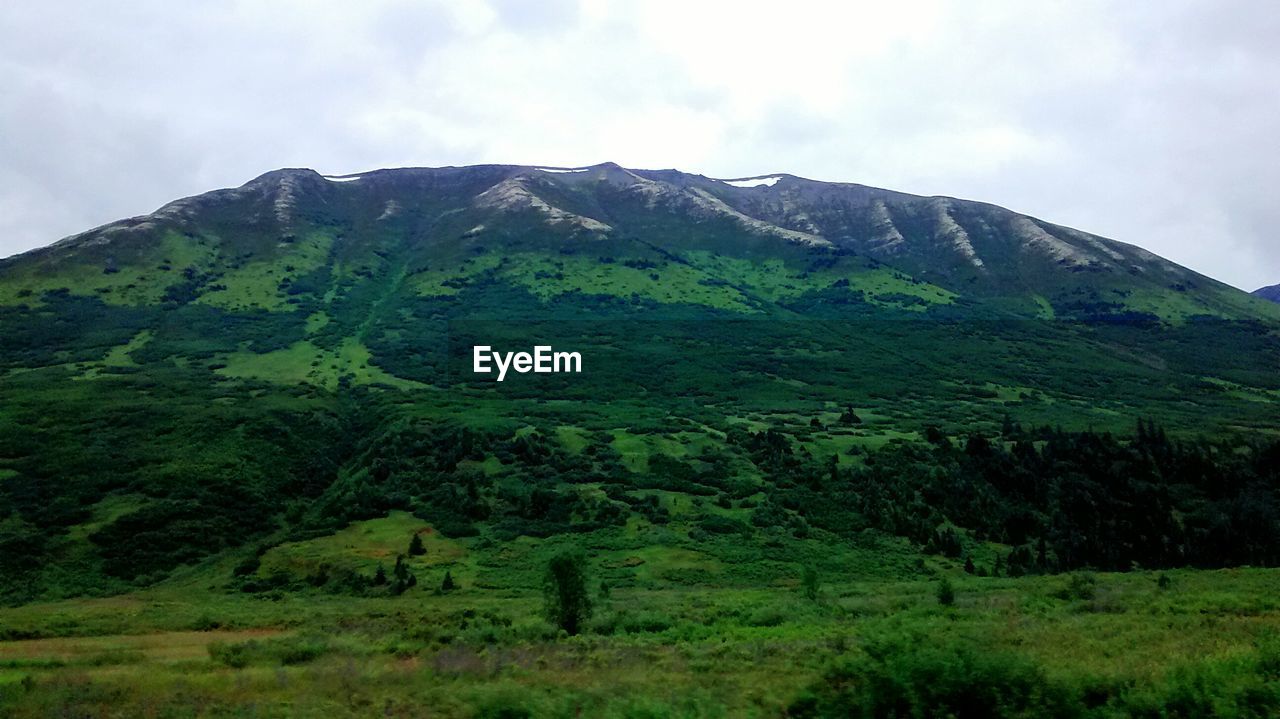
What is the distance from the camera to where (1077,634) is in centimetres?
1886

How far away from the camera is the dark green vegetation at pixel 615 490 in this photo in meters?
15.9

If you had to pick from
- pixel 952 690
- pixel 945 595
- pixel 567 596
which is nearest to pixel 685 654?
pixel 567 596

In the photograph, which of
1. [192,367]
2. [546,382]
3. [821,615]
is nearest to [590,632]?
[821,615]

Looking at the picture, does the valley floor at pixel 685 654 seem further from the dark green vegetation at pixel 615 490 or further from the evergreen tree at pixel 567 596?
the evergreen tree at pixel 567 596

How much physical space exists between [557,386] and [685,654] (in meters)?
81.8

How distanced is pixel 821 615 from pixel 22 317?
137 meters

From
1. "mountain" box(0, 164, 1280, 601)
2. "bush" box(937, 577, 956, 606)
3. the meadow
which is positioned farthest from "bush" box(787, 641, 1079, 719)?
"mountain" box(0, 164, 1280, 601)

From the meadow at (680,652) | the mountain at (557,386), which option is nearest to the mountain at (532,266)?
the mountain at (557,386)

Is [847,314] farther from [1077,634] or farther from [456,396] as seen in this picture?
[1077,634]

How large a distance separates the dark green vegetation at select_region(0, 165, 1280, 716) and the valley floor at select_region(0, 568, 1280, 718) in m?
0.16

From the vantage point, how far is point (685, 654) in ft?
62.4

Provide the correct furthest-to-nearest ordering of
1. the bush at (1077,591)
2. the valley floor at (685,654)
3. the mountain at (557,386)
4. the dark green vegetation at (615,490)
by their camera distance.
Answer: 1. the mountain at (557,386)
2. the bush at (1077,591)
3. the dark green vegetation at (615,490)
4. the valley floor at (685,654)

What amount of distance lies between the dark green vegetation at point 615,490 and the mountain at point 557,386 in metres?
0.60

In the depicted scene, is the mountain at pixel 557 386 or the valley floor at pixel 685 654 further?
the mountain at pixel 557 386
